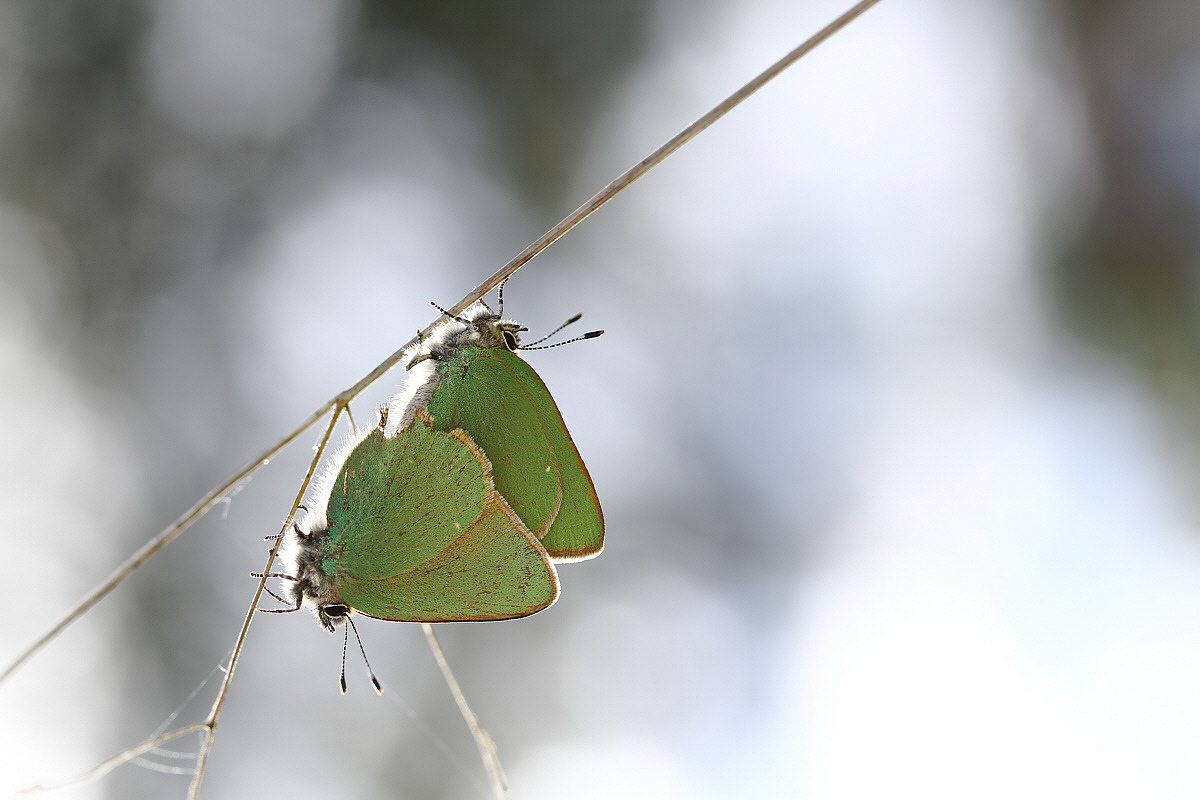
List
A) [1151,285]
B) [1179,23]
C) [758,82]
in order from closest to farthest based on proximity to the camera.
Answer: [758,82]
[1179,23]
[1151,285]

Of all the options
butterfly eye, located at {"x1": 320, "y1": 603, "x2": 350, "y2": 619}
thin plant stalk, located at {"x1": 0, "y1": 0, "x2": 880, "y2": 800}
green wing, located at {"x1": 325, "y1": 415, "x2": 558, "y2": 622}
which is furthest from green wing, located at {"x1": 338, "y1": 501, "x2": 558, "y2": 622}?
thin plant stalk, located at {"x1": 0, "y1": 0, "x2": 880, "y2": 800}

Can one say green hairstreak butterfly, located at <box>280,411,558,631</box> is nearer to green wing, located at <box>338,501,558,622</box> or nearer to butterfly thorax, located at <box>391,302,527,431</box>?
green wing, located at <box>338,501,558,622</box>

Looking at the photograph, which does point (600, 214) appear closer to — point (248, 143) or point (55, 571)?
point (248, 143)

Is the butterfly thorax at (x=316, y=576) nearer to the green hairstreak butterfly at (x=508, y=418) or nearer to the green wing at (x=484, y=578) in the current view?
the green wing at (x=484, y=578)

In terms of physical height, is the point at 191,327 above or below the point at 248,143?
below

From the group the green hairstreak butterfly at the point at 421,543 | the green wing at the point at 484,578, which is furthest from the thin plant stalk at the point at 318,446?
the green wing at the point at 484,578

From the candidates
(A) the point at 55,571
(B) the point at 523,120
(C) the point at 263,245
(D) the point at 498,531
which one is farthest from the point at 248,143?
(D) the point at 498,531
